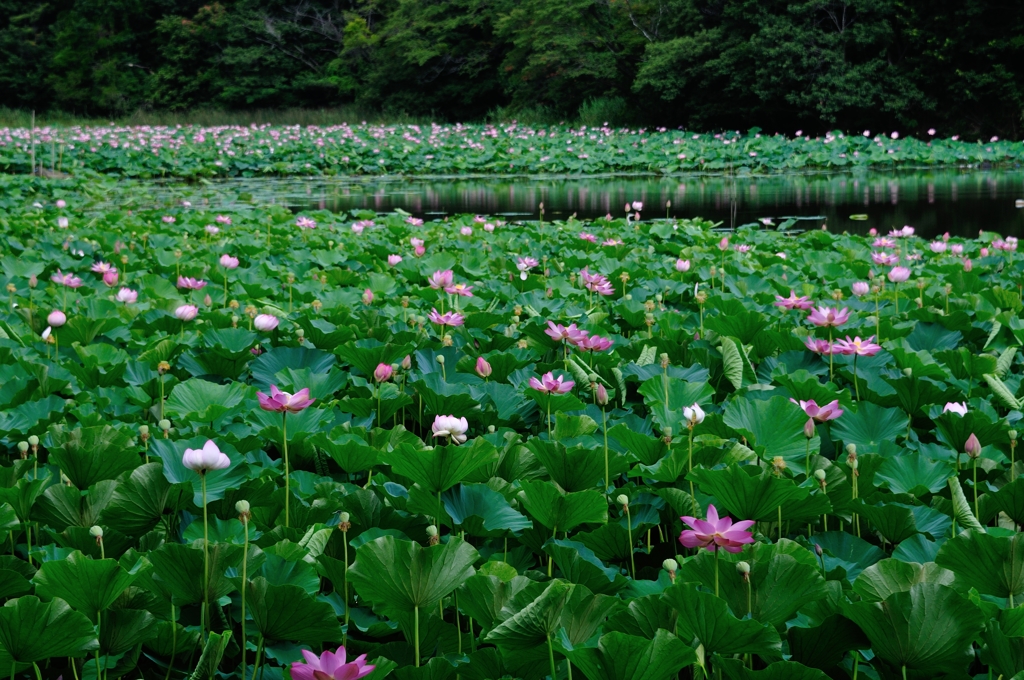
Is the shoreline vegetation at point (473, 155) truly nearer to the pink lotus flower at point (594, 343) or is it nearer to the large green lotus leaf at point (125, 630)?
the pink lotus flower at point (594, 343)

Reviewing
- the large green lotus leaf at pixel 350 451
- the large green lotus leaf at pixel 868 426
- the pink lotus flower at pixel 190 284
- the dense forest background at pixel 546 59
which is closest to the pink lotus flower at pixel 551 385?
the large green lotus leaf at pixel 350 451

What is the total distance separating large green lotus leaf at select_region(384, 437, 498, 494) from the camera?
1.08 m

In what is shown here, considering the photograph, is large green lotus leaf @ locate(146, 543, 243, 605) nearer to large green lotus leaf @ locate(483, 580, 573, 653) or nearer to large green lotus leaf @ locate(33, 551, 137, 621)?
large green lotus leaf @ locate(33, 551, 137, 621)

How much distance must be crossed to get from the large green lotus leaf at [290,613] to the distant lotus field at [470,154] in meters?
9.02

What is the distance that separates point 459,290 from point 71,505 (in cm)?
140

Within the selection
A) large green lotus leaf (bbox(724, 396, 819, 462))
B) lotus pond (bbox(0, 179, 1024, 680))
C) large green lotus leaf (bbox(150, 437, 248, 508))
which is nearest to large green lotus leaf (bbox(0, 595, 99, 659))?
lotus pond (bbox(0, 179, 1024, 680))

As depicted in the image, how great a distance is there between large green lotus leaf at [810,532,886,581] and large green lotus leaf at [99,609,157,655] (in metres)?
0.74

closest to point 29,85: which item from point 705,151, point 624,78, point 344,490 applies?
point 624,78

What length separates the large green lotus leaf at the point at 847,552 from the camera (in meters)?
1.06

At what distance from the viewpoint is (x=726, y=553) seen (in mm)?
950

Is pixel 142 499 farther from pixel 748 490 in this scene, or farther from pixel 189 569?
pixel 748 490

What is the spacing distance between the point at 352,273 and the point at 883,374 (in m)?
1.93

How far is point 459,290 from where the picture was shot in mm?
2430

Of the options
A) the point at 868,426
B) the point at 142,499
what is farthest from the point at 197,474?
the point at 868,426
